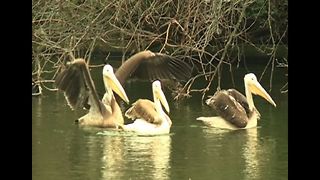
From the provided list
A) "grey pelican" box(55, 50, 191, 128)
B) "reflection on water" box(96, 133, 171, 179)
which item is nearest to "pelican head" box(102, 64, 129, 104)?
"grey pelican" box(55, 50, 191, 128)

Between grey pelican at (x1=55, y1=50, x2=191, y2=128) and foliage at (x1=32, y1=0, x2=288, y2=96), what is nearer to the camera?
grey pelican at (x1=55, y1=50, x2=191, y2=128)

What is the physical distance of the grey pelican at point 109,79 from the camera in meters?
5.21

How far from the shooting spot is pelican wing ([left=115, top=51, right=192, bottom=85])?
5.81 metres

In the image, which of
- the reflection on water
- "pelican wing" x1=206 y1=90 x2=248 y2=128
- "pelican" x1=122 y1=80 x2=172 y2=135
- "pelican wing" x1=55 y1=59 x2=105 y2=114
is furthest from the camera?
"pelican wing" x1=206 y1=90 x2=248 y2=128

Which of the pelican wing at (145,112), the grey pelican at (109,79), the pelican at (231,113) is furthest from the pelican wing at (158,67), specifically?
the pelican wing at (145,112)

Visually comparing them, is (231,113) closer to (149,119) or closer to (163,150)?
(149,119)

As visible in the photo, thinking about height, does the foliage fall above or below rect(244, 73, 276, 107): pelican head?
above

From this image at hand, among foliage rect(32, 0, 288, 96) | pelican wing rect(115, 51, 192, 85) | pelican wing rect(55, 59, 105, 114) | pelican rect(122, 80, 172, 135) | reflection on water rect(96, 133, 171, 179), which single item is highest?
foliage rect(32, 0, 288, 96)

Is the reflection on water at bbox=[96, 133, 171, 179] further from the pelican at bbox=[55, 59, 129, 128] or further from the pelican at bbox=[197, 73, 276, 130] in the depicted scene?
the pelican at bbox=[197, 73, 276, 130]

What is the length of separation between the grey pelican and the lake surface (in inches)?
5.4

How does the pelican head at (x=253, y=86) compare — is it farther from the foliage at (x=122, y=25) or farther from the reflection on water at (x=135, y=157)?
the reflection on water at (x=135, y=157)

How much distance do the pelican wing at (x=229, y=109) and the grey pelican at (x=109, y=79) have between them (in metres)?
0.32
